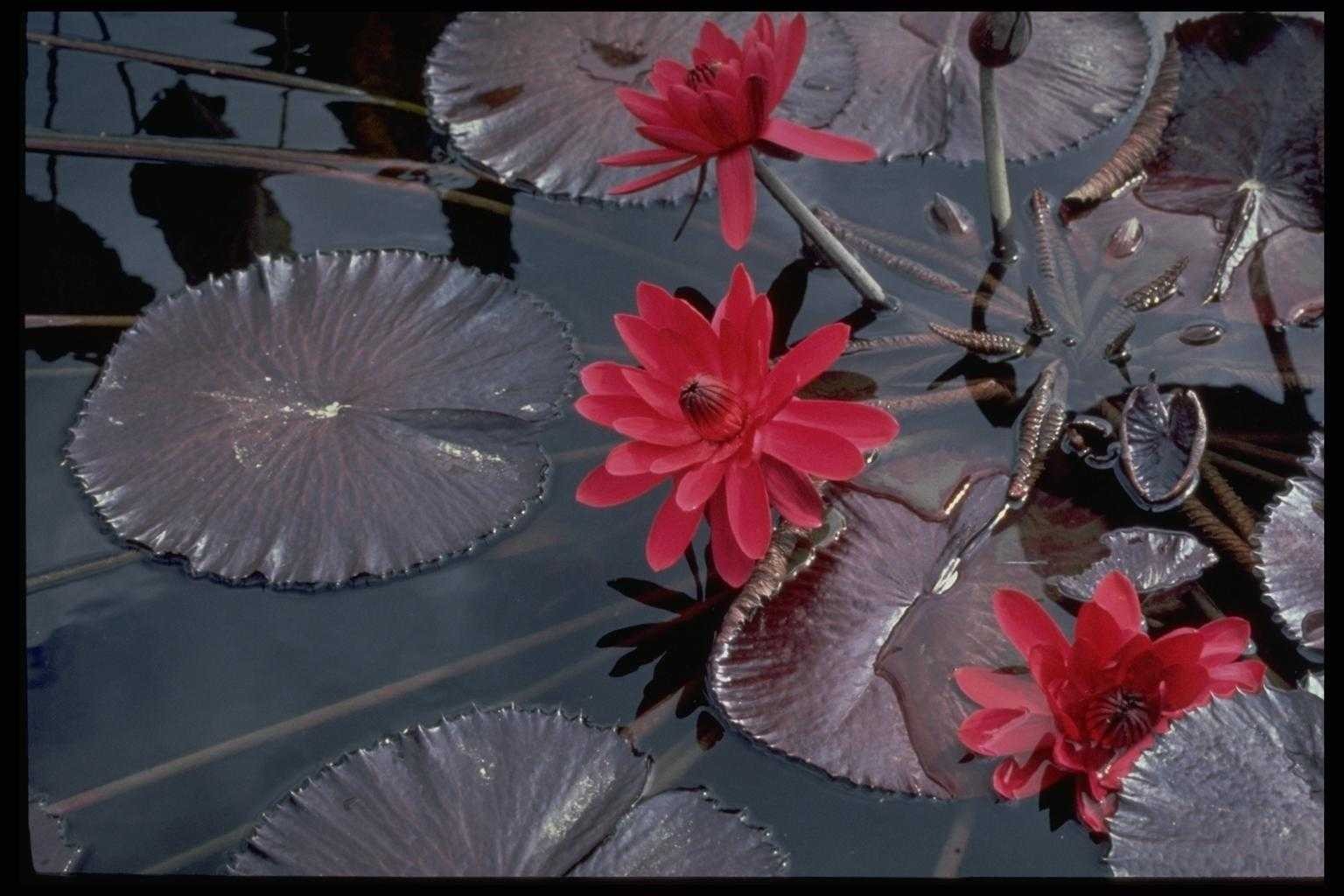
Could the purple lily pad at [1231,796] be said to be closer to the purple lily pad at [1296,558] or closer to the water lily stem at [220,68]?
the purple lily pad at [1296,558]

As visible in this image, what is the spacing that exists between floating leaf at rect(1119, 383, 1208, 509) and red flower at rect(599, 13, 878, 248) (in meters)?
0.55

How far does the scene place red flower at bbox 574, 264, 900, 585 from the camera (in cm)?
145

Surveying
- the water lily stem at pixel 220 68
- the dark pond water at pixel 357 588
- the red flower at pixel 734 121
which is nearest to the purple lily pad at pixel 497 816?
the dark pond water at pixel 357 588

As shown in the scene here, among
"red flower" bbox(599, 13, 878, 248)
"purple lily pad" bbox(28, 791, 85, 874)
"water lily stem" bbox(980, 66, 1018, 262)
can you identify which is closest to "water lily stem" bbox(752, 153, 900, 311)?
"red flower" bbox(599, 13, 878, 248)

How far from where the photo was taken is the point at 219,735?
5.14 ft

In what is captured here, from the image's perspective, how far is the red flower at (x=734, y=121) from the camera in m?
1.54

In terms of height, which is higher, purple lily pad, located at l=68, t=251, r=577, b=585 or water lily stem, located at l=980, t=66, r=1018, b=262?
water lily stem, located at l=980, t=66, r=1018, b=262

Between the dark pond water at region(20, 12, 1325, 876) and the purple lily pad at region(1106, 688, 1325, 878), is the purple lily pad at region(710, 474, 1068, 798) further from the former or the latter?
the purple lily pad at region(1106, 688, 1325, 878)

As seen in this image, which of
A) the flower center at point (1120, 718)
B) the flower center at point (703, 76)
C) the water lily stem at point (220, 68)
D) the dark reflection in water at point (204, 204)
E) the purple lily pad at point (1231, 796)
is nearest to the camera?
the purple lily pad at point (1231, 796)

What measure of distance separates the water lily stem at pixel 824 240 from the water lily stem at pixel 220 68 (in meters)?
0.94

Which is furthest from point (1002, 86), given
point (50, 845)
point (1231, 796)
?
point (50, 845)

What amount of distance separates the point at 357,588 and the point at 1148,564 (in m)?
1.09

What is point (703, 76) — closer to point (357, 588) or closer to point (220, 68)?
point (357, 588)

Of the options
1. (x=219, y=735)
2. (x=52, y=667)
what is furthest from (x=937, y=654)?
(x=52, y=667)
